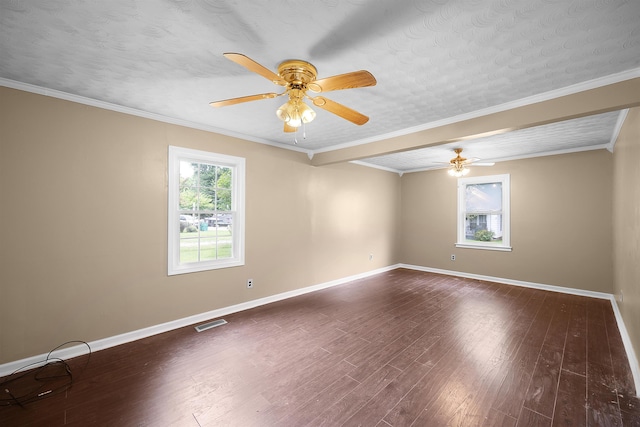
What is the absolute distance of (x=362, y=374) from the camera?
2277 mm

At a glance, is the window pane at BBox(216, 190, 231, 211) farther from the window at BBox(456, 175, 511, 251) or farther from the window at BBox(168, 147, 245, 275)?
the window at BBox(456, 175, 511, 251)

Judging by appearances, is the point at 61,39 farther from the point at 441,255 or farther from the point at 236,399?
the point at 441,255

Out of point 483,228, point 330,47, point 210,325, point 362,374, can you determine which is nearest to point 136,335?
point 210,325

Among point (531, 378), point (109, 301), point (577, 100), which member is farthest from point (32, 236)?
point (577, 100)

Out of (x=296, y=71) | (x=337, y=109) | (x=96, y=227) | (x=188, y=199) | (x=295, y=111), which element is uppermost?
(x=296, y=71)

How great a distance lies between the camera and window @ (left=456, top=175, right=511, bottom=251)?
533cm

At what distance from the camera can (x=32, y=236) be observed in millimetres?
2387

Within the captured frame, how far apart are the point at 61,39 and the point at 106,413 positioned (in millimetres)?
2594

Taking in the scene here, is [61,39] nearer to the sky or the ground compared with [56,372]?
nearer to the sky

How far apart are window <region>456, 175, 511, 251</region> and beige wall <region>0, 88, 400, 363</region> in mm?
4355

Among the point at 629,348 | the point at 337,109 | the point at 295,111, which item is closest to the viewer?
the point at 295,111

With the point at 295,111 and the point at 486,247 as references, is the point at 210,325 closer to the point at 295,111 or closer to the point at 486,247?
the point at 295,111

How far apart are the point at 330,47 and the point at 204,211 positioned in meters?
2.66

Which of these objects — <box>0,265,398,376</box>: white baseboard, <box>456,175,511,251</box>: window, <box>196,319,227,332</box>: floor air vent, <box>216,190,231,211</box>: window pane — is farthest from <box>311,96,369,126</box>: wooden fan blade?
<box>456,175,511,251</box>: window
